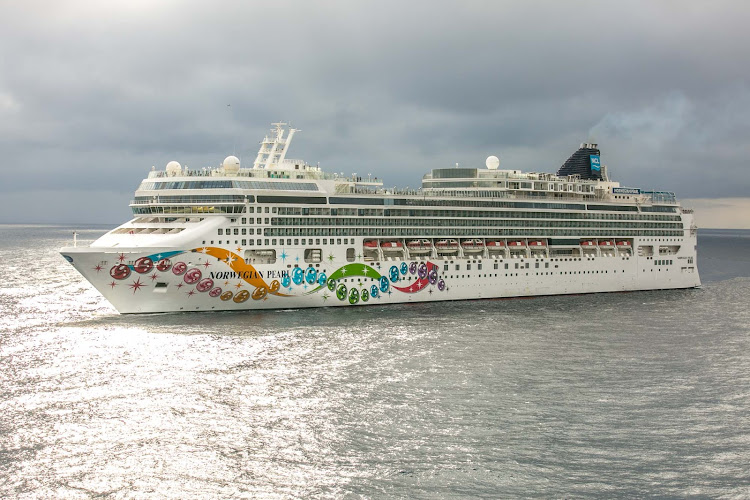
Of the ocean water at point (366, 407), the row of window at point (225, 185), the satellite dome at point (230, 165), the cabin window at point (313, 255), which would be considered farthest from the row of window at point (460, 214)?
the ocean water at point (366, 407)

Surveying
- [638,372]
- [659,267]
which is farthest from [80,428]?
[659,267]

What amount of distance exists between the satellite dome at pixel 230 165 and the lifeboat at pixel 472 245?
20950mm

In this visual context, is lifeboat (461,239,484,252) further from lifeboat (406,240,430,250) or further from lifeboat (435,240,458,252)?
lifeboat (406,240,430,250)

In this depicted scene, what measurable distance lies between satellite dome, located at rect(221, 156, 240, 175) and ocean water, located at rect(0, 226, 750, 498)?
1098cm

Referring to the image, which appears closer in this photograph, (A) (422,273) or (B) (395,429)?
(B) (395,429)

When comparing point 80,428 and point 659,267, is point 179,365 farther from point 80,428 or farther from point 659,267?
point 659,267

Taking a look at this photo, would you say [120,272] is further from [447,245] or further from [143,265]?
[447,245]

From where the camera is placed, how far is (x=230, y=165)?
2053 inches

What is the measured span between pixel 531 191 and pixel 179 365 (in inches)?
1664

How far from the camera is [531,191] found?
67562mm

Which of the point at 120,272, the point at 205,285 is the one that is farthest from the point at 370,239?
the point at 120,272

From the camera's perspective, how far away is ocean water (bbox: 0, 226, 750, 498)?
2292 cm

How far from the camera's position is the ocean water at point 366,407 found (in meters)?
22.9

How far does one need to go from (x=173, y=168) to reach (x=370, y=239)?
16.1 metres
